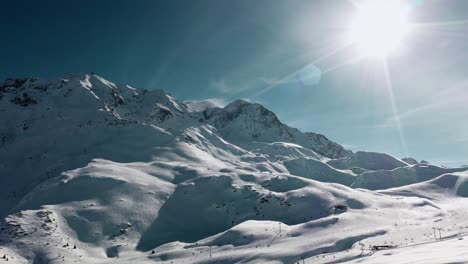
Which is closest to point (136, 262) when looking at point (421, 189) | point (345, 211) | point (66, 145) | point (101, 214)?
point (101, 214)

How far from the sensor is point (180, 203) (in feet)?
213

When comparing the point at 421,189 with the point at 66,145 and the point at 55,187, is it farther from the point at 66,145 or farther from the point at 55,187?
the point at 66,145

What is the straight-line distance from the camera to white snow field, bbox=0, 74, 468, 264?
1682 inches

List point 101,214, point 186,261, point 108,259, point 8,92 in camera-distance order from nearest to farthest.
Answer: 1. point 186,261
2. point 108,259
3. point 101,214
4. point 8,92

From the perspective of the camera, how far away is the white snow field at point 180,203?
4272 cm

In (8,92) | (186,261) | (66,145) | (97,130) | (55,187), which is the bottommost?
(186,261)

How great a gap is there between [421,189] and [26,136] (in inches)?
4191

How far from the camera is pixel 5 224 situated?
4816 cm

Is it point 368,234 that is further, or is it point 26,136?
point 26,136

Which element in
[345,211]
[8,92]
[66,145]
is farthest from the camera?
[8,92]

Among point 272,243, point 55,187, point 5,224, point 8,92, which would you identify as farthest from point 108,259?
point 8,92

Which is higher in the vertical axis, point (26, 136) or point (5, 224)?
point (26, 136)

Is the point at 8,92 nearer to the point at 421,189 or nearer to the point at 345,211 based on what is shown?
the point at 345,211

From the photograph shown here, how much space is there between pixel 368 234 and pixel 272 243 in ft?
38.3
